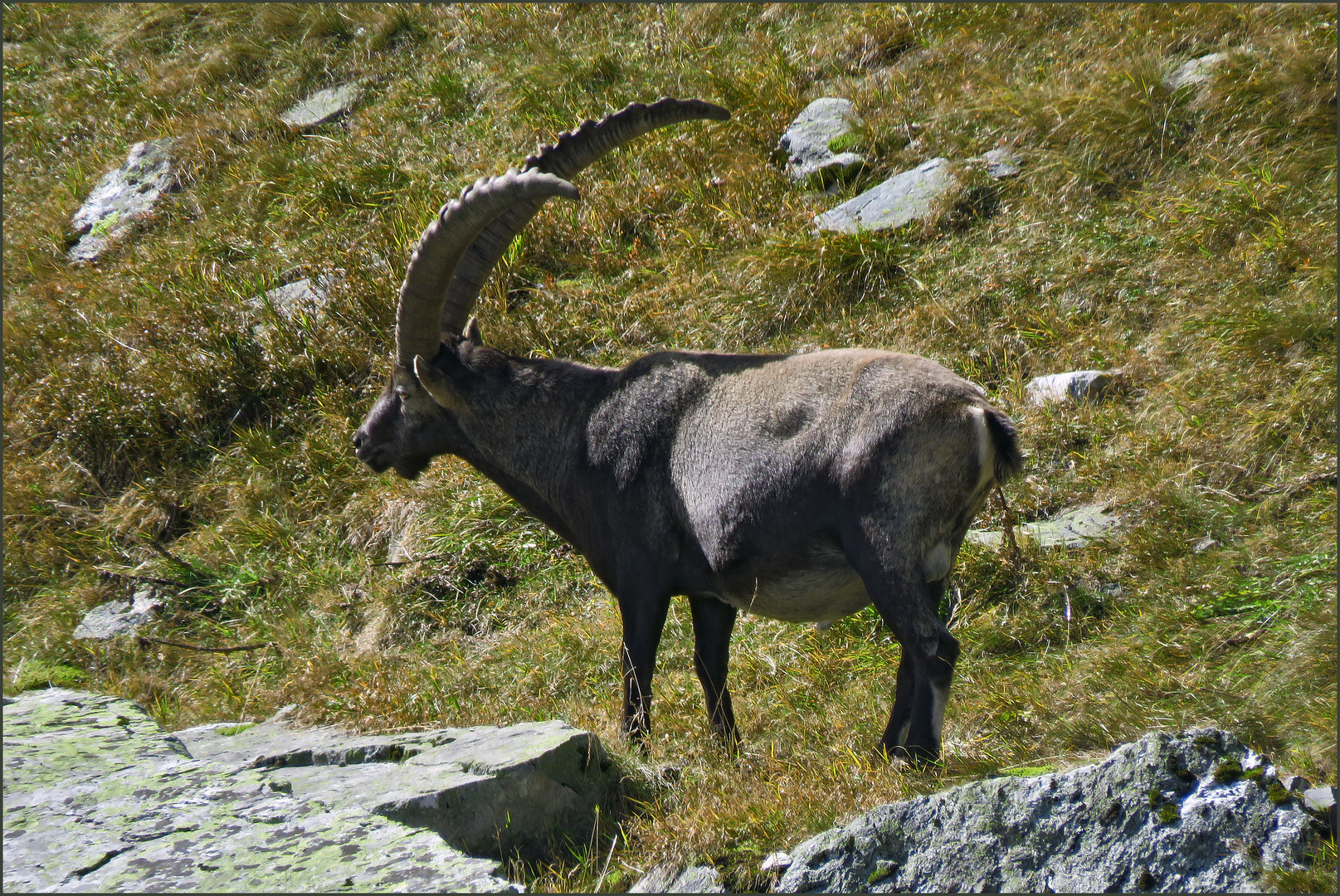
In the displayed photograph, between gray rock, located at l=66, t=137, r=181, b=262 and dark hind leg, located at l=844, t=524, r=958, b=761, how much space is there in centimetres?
1274

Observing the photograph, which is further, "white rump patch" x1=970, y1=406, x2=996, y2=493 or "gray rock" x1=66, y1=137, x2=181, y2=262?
"gray rock" x1=66, y1=137, x2=181, y2=262

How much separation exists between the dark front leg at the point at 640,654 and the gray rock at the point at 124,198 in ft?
37.9

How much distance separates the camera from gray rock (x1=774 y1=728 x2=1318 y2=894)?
334 centimetres

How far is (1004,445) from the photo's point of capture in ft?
15.9

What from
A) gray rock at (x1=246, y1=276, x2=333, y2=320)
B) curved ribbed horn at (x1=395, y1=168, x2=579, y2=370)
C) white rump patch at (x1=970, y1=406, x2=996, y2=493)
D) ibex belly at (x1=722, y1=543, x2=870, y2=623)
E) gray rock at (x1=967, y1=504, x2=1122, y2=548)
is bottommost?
gray rock at (x1=967, y1=504, x2=1122, y2=548)

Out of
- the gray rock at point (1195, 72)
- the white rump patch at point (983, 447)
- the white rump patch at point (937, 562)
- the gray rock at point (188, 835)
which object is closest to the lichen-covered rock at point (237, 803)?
the gray rock at point (188, 835)

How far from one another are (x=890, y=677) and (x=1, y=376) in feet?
34.9

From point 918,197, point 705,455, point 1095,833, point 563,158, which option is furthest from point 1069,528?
point 918,197

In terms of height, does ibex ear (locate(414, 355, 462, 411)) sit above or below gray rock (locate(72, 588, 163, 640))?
above

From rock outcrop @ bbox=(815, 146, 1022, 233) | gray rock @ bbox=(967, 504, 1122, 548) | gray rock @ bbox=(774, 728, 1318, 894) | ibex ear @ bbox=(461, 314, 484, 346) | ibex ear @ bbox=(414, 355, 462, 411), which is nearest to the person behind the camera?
gray rock @ bbox=(774, 728, 1318, 894)

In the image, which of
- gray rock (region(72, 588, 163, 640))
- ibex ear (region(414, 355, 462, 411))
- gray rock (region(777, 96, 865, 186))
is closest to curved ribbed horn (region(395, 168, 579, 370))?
ibex ear (region(414, 355, 462, 411))

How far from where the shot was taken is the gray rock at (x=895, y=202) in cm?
1002

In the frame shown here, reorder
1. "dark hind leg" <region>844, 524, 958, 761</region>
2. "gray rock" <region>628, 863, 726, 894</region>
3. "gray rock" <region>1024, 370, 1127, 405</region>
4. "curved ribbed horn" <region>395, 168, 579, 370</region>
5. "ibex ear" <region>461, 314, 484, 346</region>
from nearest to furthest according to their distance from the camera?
"gray rock" <region>628, 863, 726, 894</region>, "dark hind leg" <region>844, 524, 958, 761</region>, "curved ribbed horn" <region>395, 168, 579, 370</region>, "ibex ear" <region>461, 314, 484, 346</region>, "gray rock" <region>1024, 370, 1127, 405</region>

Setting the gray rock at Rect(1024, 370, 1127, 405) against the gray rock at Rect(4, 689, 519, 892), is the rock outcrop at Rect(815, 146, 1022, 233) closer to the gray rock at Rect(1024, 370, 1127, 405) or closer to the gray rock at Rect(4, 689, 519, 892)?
the gray rock at Rect(1024, 370, 1127, 405)
